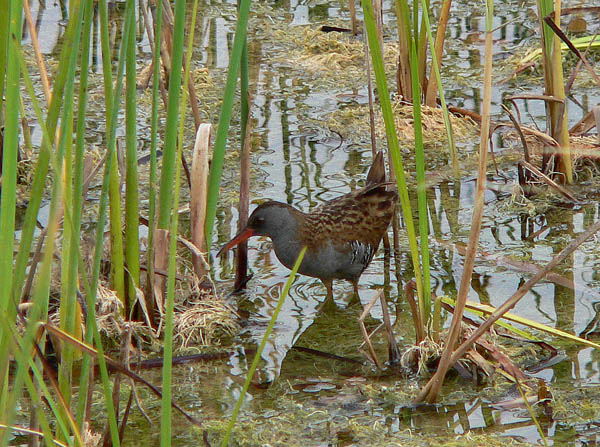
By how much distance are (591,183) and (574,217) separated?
0.34m

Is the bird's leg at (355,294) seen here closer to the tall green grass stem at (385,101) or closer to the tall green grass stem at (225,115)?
the tall green grass stem at (225,115)

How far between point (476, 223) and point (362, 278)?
6.04 ft

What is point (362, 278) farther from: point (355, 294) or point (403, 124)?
point (403, 124)

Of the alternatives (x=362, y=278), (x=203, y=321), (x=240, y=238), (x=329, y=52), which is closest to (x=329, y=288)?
(x=362, y=278)

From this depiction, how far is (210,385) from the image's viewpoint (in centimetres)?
346

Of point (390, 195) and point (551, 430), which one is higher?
point (390, 195)

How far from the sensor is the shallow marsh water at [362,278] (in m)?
3.10

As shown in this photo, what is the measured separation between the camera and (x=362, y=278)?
4.48 meters

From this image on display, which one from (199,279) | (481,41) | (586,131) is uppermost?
(481,41)

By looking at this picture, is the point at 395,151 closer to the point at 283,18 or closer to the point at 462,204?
the point at 462,204

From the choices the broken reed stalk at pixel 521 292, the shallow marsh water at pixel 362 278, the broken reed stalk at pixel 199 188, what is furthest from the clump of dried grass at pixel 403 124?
the broken reed stalk at pixel 521 292

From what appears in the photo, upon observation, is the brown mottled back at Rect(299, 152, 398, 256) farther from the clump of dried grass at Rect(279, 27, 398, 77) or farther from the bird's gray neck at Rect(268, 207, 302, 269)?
the clump of dried grass at Rect(279, 27, 398, 77)

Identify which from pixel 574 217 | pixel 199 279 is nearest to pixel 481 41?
pixel 574 217

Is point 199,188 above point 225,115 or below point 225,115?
below
